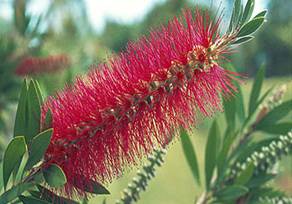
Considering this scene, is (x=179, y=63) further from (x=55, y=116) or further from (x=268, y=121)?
(x=268, y=121)

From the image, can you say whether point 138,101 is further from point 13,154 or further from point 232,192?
point 232,192

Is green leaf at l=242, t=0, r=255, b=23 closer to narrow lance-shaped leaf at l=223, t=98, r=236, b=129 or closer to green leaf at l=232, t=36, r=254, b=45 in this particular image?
green leaf at l=232, t=36, r=254, b=45

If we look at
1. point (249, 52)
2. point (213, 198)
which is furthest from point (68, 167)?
point (249, 52)

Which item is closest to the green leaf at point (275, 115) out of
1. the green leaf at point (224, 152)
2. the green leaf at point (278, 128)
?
the green leaf at point (278, 128)

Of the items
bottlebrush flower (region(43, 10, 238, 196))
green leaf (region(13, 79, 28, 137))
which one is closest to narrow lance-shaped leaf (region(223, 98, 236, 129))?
bottlebrush flower (region(43, 10, 238, 196))

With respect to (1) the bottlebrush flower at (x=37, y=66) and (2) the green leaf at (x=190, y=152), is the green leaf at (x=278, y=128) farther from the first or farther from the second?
(1) the bottlebrush flower at (x=37, y=66)

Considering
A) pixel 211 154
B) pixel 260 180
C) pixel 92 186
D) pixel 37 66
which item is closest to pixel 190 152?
pixel 211 154
